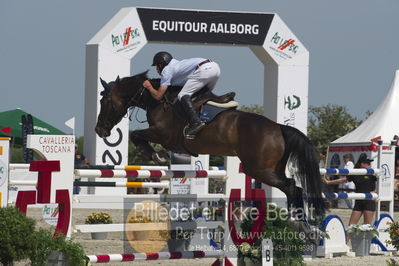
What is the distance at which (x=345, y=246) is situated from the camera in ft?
31.5

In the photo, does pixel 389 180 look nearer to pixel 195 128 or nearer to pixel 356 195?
pixel 356 195

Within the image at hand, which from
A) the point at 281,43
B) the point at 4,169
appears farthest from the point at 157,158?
the point at 281,43

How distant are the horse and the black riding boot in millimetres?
92

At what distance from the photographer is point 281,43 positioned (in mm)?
18594

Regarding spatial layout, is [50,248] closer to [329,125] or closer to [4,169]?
[4,169]

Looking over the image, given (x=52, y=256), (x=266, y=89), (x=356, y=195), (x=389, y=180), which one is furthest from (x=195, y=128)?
(x=266, y=89)

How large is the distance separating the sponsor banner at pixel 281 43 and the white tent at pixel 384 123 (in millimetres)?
3711

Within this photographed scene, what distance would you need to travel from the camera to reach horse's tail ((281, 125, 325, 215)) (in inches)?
291

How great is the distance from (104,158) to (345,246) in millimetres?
8144

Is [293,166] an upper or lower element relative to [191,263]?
upper

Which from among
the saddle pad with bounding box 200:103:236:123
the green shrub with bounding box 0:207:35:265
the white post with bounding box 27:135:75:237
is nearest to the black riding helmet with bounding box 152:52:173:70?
→ the saddle pad with bounding box 200:103:236:123

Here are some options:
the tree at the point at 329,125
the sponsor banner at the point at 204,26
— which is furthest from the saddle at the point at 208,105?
the tree at the point at 329,125

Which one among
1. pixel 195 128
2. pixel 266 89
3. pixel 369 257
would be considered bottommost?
pixel 369 257

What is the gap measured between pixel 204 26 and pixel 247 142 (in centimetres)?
1061
